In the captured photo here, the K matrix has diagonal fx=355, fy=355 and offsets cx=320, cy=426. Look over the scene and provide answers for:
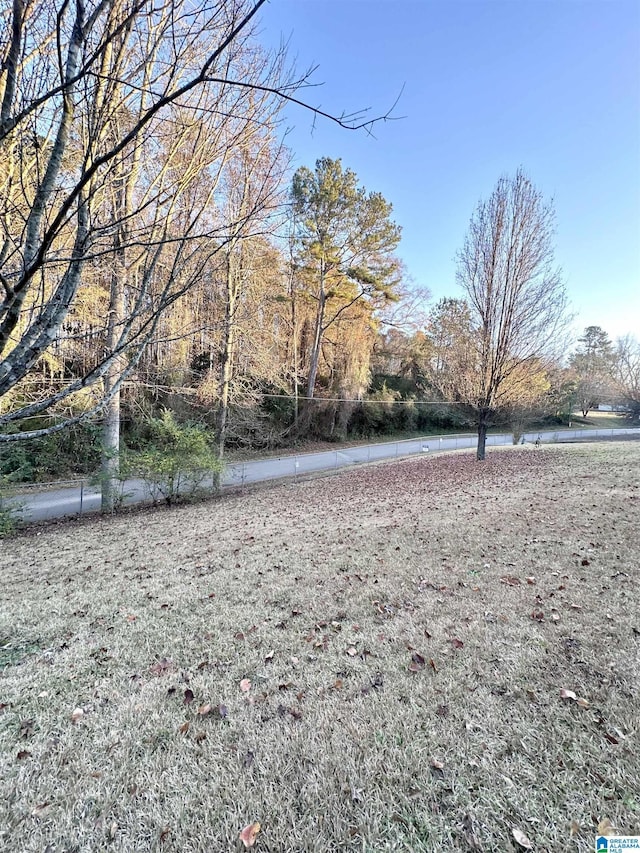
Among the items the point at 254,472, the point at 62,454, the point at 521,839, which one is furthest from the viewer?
the point at 254,472

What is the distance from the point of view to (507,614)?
9.55 feet

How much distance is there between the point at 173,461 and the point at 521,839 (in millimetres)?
8423

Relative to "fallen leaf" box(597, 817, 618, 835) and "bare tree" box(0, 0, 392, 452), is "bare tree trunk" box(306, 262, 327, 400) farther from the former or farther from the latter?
"fallen leaf" box(597, 817, 618, 835)

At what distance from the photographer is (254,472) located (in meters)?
14.1

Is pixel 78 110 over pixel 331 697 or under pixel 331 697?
over

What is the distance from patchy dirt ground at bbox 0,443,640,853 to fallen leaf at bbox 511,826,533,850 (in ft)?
0.07

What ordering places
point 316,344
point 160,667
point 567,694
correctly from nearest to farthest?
point 567,694 < point 160,667 < point 316,344

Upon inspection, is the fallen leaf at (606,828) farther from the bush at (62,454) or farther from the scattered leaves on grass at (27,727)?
the bush at (62,454)

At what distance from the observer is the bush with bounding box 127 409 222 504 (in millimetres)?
8414

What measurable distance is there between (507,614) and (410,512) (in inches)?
143

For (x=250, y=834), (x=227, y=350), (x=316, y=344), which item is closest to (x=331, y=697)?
(x=250, y=834)

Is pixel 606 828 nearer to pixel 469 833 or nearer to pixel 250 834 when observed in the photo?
pixel 469 833

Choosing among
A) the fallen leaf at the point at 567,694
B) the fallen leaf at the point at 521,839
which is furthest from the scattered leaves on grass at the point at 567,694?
the fallen leaf at the point at 521,839

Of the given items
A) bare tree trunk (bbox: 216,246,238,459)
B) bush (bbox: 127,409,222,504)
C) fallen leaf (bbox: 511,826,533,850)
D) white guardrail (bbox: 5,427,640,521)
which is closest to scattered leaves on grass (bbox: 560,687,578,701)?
fallen leaf (bbox: 511,826,533,850)
